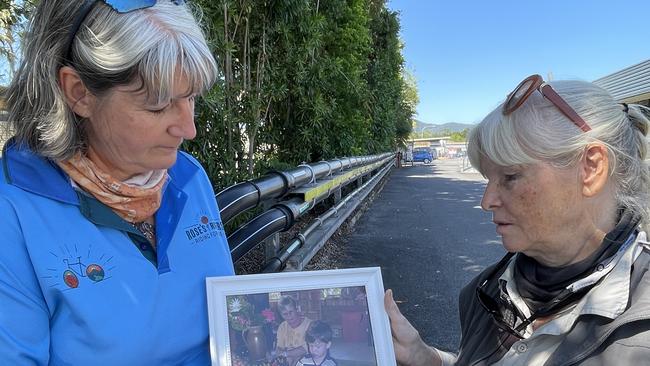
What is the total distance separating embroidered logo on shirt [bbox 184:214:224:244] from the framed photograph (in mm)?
163

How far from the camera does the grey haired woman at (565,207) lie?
1337mm

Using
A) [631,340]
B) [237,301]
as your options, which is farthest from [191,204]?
[631,340]

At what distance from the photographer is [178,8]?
119cm

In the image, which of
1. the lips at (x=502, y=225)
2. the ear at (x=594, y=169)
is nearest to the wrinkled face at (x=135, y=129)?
the lips at (x=502, y=225)

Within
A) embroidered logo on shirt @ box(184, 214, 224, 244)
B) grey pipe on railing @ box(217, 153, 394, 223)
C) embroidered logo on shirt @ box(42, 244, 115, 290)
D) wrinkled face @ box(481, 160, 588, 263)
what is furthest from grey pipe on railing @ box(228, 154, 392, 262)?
wrinkled face @ box(481, 160, 588, 263)

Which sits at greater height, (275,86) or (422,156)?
(275,86)

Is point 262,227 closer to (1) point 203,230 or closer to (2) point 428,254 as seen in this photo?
(1) point 203,230

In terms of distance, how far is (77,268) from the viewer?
1.06m

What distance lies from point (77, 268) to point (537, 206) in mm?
1392

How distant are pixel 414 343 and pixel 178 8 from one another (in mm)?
1430

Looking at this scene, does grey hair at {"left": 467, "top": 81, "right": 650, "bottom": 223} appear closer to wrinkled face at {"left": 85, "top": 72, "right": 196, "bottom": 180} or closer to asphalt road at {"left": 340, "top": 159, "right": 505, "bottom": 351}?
wrinkled face at {"left": 85, "top": 72, "right": 196, "bottom": 180}

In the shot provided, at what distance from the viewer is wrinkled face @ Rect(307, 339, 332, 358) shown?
4.25 ft

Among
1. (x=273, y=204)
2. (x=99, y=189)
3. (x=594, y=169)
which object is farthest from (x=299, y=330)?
(x=273, y=204)

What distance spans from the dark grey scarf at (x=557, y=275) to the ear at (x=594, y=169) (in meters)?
0.13
